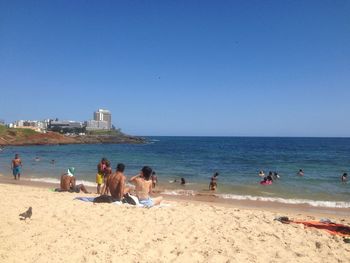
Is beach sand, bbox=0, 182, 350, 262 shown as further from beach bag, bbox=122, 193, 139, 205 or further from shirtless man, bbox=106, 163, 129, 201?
shirtless man, bbox=106, 163, 129, 201

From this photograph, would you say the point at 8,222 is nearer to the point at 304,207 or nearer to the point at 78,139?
the point at 304,207

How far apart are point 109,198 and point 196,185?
37.2 ft

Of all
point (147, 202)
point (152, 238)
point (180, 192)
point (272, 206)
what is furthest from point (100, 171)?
point (152, 238)

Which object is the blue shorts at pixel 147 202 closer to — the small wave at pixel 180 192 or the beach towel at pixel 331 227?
the beach towel at pixel 331 227

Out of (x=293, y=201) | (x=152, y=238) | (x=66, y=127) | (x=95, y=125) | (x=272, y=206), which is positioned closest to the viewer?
(x=152, y=238)

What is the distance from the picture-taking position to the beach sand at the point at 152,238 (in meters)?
5.89

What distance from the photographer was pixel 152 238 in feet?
22.2

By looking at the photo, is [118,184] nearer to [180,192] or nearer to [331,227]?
[331,227]

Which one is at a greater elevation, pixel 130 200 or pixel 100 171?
pixel 100 171

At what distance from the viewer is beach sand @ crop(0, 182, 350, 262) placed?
5.89m

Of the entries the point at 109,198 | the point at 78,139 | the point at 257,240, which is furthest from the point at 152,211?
the point at 78,139

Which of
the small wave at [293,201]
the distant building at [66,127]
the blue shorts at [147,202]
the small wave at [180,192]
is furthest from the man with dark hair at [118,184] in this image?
the distant building at [66,127]

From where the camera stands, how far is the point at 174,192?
689 inches

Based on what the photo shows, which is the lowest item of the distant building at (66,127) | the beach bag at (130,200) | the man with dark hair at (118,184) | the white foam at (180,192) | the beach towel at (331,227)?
the white foam at (180,192)
